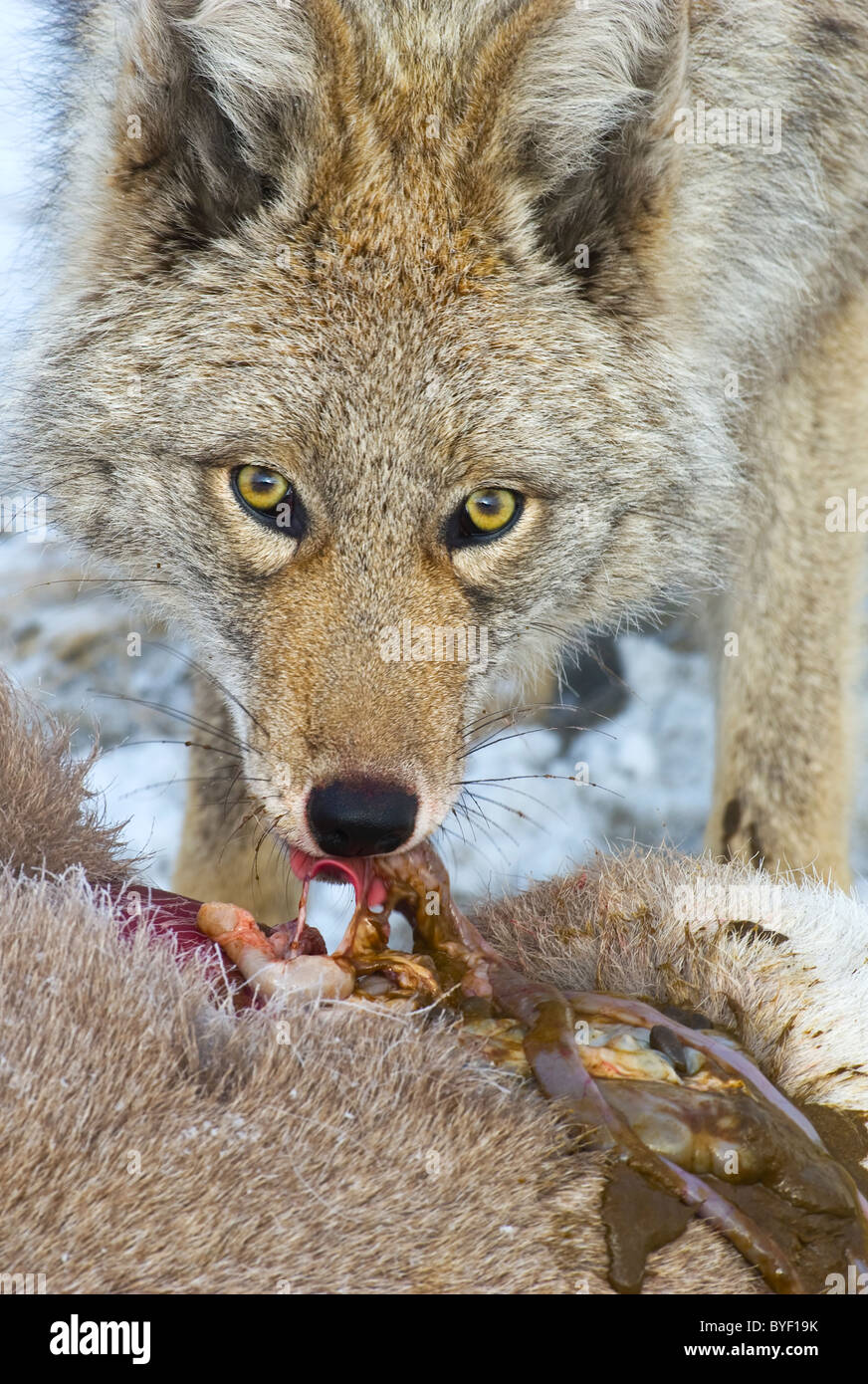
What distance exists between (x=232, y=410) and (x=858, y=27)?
1906 millimetres

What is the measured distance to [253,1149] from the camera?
130cm

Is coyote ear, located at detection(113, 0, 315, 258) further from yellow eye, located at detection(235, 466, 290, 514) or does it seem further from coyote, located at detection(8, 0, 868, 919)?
yellow eye, located at detection(235, 466, 290, 514)

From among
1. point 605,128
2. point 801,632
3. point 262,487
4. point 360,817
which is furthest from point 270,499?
point 801,632

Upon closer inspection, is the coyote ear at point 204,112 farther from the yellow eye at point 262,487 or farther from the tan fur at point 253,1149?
the tan fur at point 253,1149

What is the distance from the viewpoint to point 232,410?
2.35 metres

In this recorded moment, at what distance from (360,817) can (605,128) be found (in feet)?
4.74

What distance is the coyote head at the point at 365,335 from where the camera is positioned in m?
2.28

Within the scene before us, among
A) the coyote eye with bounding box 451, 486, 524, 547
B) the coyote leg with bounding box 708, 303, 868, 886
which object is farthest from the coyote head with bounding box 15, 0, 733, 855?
the coyote leg with bounding box 708, 303, 868, 886

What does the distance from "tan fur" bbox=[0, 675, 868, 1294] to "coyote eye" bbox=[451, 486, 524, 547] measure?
1096 millimetres

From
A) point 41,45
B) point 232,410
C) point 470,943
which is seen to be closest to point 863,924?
point 470,943

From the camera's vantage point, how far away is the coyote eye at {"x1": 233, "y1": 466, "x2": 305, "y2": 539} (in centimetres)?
236

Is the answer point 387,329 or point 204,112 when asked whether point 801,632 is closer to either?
point 387,329

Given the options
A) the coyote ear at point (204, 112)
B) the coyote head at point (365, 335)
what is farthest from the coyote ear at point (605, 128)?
the coyote ear at point (204, 112)

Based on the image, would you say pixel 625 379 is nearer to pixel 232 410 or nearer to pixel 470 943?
pixel 232 410
